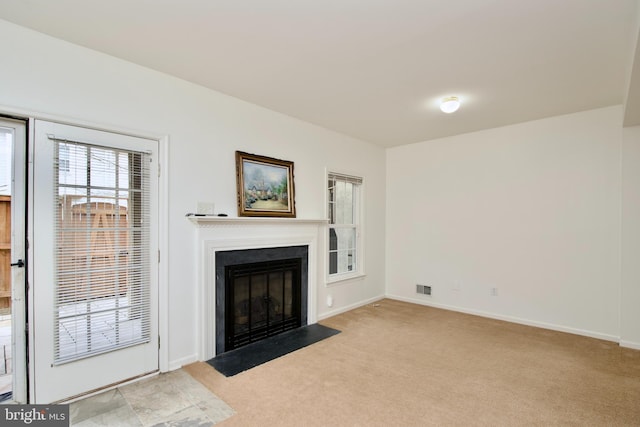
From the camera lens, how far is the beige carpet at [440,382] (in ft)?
6.97

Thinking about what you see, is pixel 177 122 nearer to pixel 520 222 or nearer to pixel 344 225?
pixel 344 225

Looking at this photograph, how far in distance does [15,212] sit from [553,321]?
535cm

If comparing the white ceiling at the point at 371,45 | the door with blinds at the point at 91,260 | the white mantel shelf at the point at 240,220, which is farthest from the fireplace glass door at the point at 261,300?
the white ceiling at the point at 371,45

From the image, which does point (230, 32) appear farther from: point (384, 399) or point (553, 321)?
point (553, 321)

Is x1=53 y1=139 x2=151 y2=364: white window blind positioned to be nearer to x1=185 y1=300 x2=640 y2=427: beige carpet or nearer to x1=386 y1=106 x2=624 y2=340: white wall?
x1=185 y1=300 x2=640 y2=427: beige carpet

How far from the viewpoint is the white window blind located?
7.45 feet

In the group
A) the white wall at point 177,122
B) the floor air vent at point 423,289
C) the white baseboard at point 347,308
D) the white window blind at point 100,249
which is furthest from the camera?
the floor air vent at point 423,289

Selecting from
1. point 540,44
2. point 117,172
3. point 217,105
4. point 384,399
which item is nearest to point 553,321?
point 384,399

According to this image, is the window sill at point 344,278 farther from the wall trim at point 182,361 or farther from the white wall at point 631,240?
the white wall at point 631,240

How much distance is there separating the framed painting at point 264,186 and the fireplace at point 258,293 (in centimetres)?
44

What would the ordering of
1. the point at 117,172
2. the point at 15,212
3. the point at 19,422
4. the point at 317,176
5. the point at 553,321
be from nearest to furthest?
the point at 19,422
the point at 15,212
the point at 117,172
the point at 553,321
the point at 317,176

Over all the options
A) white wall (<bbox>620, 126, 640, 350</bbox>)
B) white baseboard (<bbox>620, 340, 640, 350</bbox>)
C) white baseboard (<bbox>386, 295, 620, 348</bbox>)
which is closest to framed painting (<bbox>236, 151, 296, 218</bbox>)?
white baseboard (<bbox>386, 295, 620, 348</bbox>)

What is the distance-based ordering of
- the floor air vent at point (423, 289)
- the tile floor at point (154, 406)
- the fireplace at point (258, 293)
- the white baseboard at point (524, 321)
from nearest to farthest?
the tile floor at point (154, 406) < the fireplace at point (258, 293) < the white baseboard at point (524, 321) < the floor air vent at point (423, 289)

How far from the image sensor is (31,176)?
215cm
